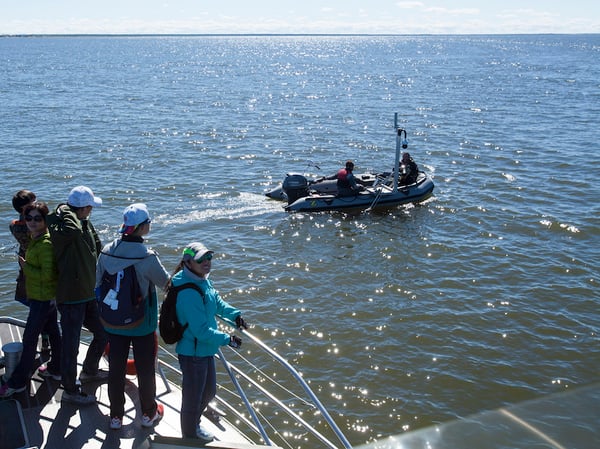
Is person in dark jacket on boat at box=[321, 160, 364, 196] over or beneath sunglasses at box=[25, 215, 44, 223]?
beneath

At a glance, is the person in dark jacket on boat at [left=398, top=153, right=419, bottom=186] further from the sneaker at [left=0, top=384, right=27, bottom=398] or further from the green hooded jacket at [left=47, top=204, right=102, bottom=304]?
the sneaker at [left=0, top=384, right=27, bottom=398]

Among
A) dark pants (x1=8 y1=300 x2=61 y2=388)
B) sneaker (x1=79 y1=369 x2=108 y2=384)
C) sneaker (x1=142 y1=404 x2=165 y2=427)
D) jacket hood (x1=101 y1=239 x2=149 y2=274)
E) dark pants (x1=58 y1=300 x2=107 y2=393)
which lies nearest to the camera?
jacket hood (x1=101 y1=239 x2=149 y2=274)

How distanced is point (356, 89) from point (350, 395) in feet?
164

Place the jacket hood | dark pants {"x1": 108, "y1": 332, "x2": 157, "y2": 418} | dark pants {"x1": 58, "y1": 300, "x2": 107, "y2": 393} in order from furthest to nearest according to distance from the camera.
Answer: dark pants {"x1": 58, "y1": 300, "x2": 107, "y2": 393} → dark pants {"x1": 108, "y1": 332, "x2": 157, "y2": 418} → the jacket hood

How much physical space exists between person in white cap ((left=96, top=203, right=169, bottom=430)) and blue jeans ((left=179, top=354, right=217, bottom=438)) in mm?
431

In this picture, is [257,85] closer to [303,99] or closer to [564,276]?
[303,99]

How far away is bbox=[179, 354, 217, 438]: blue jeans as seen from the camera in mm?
5051

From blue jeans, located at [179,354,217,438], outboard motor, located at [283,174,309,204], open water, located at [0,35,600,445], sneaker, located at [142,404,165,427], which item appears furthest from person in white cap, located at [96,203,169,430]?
outboard motor, located at [283,174,309,204]

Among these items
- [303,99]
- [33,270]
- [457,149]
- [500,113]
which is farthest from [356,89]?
[33,270]

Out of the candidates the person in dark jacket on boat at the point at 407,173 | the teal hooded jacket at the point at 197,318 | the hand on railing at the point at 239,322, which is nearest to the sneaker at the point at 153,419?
the teal hooded jacket at the point at 197,318

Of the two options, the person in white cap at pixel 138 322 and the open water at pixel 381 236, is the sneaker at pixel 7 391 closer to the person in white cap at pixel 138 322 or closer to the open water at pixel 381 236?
the person in white cap at pixel 138 322

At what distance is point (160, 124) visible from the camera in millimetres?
35625

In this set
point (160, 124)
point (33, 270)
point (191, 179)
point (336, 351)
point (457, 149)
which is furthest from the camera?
point (160, 124)

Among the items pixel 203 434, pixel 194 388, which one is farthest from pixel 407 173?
pixel 194 388
